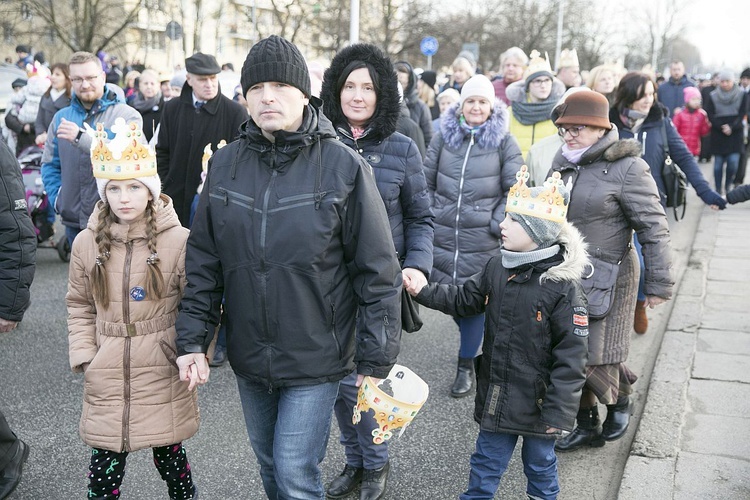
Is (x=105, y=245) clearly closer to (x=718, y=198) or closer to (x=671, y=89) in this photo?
(x=718, y=198)

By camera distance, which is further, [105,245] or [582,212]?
[582,212]

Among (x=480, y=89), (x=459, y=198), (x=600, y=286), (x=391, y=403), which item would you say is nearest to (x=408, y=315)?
(x=391, y=403)

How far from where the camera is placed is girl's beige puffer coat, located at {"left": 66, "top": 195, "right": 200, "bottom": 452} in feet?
10.0

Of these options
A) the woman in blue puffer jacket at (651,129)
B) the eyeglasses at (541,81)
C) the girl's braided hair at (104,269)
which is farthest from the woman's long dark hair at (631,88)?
the girl's braided hair at (104,269)

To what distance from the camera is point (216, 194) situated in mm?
2770

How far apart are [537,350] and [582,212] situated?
3.64 feet

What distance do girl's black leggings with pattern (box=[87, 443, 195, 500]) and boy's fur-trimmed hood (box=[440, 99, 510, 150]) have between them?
2.87 m

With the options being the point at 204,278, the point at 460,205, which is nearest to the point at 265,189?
the point at 204,278

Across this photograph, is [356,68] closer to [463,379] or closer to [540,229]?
[540,229]

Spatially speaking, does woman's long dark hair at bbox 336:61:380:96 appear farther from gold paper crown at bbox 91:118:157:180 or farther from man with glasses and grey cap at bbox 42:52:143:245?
man with glasses and grey cap at bbox 42:52:143:245

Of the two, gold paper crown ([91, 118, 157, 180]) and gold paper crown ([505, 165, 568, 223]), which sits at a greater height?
gold paper crown ([91, 118, 157, 180])

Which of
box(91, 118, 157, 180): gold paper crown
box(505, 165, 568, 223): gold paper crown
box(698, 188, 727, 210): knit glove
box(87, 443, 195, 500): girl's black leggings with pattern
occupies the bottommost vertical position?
box(87, 443, 195, 500): girl's black leggings with pattern

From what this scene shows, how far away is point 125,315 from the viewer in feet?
10.0

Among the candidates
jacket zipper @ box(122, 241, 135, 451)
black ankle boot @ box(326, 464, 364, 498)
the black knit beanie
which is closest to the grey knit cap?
the black knit beanie
